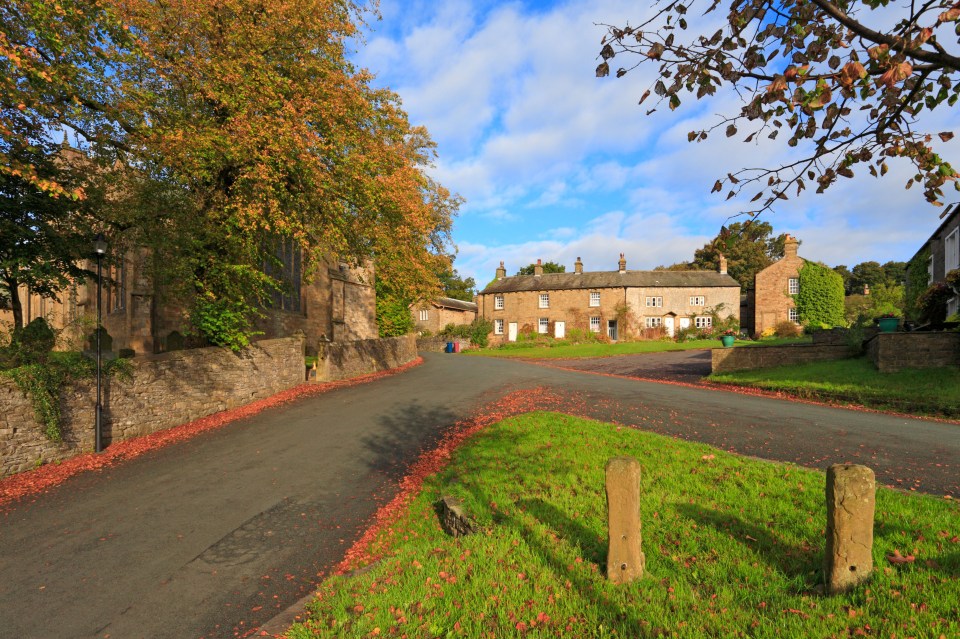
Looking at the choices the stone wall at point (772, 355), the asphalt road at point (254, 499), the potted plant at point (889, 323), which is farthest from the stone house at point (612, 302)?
the asphalt road at point (254, 499)

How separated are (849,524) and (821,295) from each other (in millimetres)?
45739

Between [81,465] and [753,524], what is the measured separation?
43.1 feet

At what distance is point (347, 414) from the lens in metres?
14.2

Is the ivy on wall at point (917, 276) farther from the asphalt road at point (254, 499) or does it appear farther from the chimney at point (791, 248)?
the asphalt road at point (254, 499)

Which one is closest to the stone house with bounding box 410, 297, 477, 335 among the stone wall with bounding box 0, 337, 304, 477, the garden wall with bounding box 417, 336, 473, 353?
the garden wall with bounding box 417, 336, 473, 353

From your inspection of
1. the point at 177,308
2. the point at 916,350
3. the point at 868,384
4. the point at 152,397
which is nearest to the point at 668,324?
the point at 916,350

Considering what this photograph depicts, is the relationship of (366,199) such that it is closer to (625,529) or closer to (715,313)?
(625,529)

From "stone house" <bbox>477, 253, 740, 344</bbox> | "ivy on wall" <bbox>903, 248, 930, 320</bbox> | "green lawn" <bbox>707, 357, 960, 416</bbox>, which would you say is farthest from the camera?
"stone house" <bbox>477, 253, 740, 344</bbox>

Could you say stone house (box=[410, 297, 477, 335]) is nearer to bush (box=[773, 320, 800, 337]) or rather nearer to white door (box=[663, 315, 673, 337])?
white door (box=[663, 315, 673, 337])

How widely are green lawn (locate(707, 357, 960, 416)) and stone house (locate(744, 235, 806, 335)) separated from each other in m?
28.0

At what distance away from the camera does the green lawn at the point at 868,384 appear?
1277cm

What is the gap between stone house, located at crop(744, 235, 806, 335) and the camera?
42.2 m

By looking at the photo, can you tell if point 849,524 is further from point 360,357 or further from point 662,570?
point 360,357

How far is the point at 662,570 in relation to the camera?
451cm
